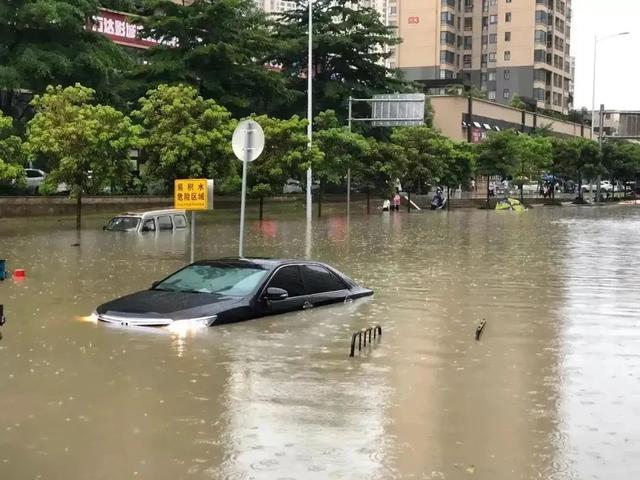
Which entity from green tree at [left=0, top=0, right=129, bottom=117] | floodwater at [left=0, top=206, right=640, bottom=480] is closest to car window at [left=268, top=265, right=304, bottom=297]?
floodwater at [left=0, top=206, right=640, bottom=480]

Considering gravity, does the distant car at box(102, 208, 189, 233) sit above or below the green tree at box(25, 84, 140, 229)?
below

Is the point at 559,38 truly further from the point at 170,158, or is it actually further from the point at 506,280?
the point at 506,280

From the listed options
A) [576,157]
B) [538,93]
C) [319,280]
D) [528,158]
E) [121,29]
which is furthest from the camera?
[538,93]

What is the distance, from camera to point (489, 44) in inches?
4498

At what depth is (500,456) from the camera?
18.5 feet

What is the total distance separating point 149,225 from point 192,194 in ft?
52.0

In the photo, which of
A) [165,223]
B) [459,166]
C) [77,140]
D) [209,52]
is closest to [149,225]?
[165,223]

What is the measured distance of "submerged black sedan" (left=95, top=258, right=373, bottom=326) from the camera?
10039mm

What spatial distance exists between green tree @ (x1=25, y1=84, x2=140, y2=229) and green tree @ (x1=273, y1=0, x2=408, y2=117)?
91.7 ft

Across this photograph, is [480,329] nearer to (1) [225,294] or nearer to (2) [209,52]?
(1) [225,294]

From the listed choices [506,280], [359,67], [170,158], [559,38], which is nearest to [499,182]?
[359,67]

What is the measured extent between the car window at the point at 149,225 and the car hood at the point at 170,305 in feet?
56.6

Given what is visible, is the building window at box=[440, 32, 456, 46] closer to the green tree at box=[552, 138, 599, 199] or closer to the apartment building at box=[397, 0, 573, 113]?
the apartment building at box=[397, 0, 573, 113]

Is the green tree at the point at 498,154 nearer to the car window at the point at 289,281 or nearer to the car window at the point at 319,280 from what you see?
the car window at the point at 319,280
